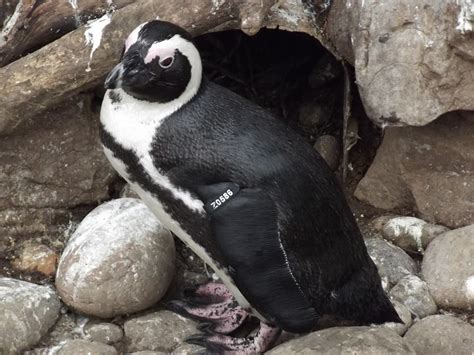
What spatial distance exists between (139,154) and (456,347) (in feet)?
3.18

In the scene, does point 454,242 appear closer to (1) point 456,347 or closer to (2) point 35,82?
(1) point 456,347

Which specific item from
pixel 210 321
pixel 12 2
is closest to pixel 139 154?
pixel 210 321

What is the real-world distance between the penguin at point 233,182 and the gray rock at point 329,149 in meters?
0.87

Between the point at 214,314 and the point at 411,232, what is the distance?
73 cm

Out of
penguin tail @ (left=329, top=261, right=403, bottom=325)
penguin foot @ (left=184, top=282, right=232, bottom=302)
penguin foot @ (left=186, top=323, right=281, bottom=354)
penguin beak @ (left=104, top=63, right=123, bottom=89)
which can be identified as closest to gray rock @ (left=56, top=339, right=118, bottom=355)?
penguin foot @ (left=186, top=323, right=281, bottom=354)

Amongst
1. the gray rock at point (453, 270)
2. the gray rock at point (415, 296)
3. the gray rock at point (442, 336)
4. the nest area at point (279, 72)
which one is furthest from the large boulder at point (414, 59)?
the nest area at point (279, 72)

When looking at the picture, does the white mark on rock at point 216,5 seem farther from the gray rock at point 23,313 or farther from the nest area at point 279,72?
the gray rock at point 23,313

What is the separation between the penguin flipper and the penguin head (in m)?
0.26

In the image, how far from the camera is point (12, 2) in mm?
2572

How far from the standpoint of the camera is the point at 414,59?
2.33 metres

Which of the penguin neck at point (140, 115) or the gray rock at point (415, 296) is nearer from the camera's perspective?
the penguin neck at point (140, 115)

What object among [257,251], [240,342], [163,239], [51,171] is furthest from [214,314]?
[51,171]

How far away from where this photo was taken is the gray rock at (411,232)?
2570 millimetres

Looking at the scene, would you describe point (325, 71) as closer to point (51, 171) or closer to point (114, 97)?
point (51, 171)
